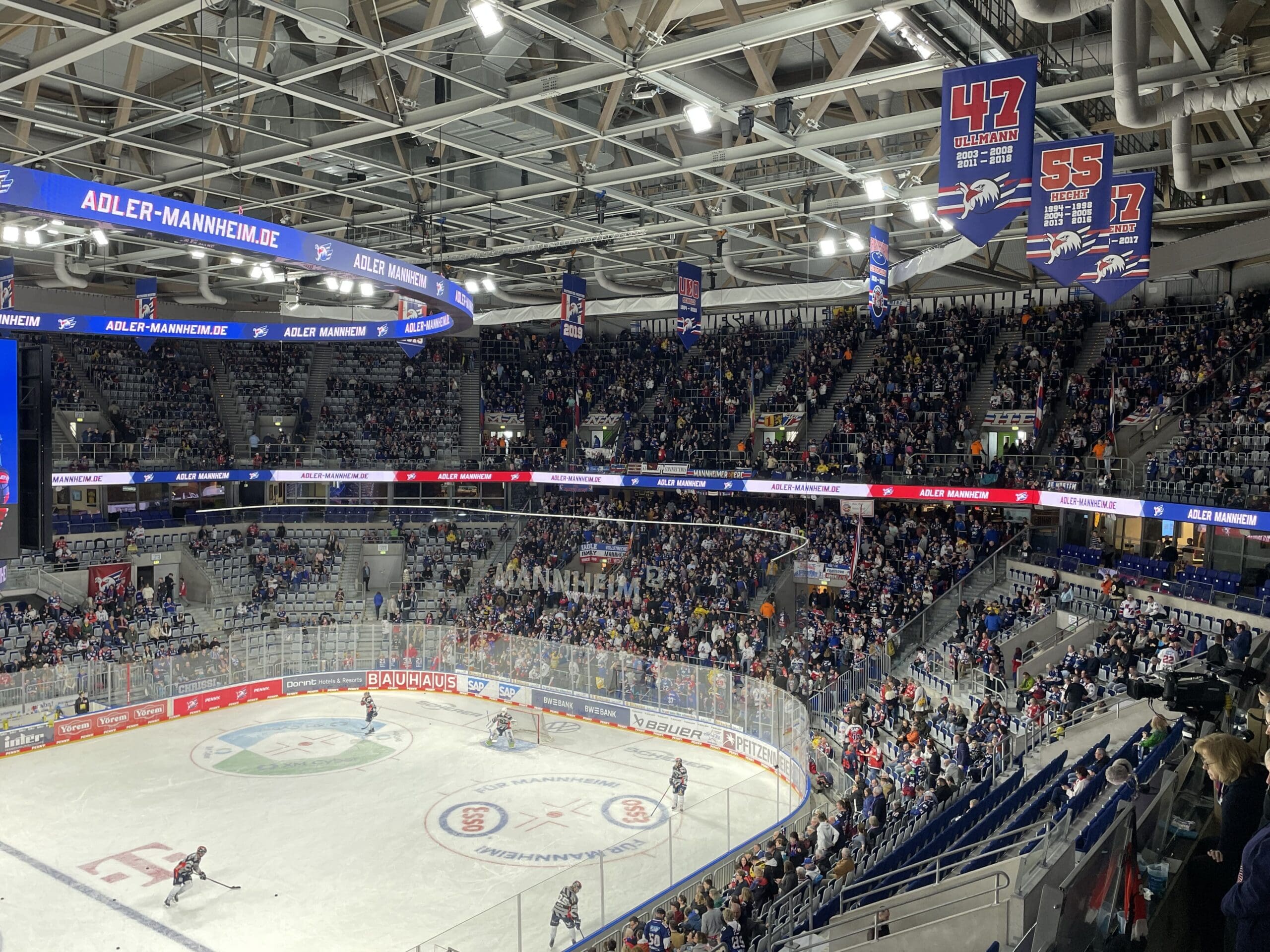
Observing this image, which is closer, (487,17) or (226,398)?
(487,17)

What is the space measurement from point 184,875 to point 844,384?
25704 millimetres

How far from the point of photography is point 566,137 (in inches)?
725

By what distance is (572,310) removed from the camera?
25188 millimetres

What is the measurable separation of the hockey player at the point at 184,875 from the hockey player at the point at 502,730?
30.4 feet

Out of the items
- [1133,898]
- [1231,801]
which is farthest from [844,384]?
[1231,801]

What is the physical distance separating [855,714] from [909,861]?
9.48 m

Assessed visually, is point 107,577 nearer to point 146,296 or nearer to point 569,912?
point 146,296

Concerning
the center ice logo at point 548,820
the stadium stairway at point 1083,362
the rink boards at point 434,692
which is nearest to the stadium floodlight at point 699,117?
the rink boards at point 434,692

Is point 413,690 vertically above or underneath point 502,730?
underneath

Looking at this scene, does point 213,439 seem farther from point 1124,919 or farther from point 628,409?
point 1124,919

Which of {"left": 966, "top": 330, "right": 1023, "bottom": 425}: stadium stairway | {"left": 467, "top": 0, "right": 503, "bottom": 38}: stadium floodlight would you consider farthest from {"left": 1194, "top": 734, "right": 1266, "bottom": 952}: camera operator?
{"left": 966, "top": 330, "right": 1023, "bottom": 425}: stadium stairway

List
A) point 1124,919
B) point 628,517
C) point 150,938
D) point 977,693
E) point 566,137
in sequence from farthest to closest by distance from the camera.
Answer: point 628,517 → point 977,693 → point 566,137 → point 150,938 → point 1124,919

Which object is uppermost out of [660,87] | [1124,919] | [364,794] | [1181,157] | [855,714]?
[660,87]

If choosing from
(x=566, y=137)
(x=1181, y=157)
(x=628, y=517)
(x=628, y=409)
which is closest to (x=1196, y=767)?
(x=1181, y=157)
